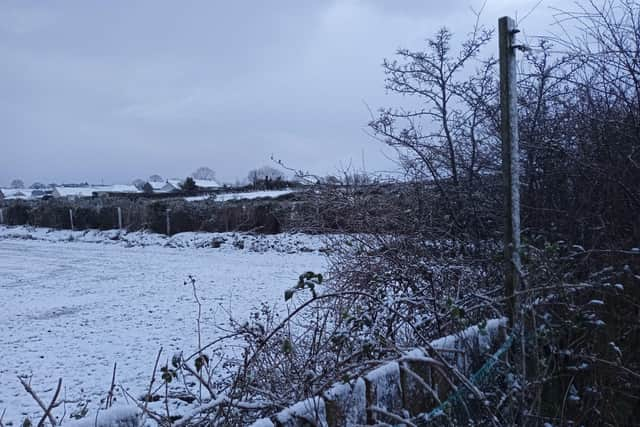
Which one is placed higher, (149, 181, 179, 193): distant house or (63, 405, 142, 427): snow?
(149, 181, 179, 193): distant house

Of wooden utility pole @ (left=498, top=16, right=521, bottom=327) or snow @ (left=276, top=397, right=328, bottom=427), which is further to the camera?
wooden utility pole @ (left=498, top=16, right=521, bottom=327)

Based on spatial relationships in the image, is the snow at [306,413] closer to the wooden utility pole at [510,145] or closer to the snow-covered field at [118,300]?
the wooden utility pole at [510,145]

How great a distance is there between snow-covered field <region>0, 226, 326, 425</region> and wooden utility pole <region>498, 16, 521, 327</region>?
3.35 metres

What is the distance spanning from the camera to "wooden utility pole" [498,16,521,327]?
242 centimetres

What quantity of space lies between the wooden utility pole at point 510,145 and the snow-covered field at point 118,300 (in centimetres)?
335

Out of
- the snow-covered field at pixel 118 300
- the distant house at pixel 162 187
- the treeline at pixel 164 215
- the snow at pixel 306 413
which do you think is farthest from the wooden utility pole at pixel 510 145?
the distant house at pixel 162 187

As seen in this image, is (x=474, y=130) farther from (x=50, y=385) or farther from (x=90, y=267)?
(x=90, y=267)

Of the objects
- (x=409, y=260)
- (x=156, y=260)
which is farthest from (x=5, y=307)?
(x=409, y=260)

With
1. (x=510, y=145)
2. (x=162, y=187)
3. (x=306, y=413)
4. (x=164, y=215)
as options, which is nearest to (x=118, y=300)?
(x=510, y=145)

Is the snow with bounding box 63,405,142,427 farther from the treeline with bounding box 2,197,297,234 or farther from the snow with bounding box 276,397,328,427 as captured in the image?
the treeline with bounding box 2,197,297,234

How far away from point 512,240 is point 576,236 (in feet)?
2.93

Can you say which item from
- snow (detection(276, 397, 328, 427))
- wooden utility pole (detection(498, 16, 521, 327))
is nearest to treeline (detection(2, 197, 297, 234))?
wooden utility pole (detection(498, 16, 521, 327))

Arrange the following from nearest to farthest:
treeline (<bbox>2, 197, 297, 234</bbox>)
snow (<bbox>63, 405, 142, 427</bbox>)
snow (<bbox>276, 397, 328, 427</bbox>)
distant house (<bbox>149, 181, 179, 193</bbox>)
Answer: snow (<bbox>63, 405, 142, 427</bbox>), snow (<bbox>276, 397, 328, 427</bbox>), treeline (<bbox>2, 197, 297, 234</bbox>), distant house (<bbox>149, 181, 179, 193</bbox>)

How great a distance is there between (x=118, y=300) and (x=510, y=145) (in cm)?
901
